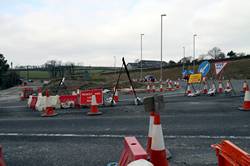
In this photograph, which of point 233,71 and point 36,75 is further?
point 36,75

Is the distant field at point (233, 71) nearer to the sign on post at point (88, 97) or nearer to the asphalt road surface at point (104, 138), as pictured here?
the sign on post at point (88, 97)

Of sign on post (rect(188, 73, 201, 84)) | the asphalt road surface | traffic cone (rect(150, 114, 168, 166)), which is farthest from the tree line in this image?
traffic cone (rect(150, 114, 168, 166))

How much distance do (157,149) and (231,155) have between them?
3.59 ft

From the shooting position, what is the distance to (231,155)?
9.66ft

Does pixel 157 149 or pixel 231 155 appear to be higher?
pixel 231 155

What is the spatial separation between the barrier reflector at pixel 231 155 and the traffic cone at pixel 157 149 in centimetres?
75

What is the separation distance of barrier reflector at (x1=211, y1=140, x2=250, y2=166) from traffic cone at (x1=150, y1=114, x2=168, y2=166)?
2.45 feet

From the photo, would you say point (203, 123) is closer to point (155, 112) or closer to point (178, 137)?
point (178, 137)

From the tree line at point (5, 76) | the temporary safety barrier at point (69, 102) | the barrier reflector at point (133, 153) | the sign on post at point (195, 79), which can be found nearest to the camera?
the barrier reflector at point (133, 153)

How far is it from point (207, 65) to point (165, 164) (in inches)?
600

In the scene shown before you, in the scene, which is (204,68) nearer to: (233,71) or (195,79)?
(195,79)

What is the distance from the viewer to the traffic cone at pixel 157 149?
372 centimetres

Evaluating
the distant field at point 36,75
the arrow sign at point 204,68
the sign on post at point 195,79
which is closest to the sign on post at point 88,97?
the arrow sign at point 204,68

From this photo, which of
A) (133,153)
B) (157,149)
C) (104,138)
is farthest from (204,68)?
(133,153)
